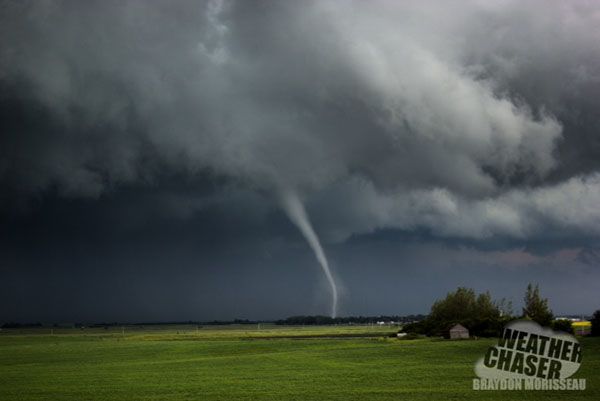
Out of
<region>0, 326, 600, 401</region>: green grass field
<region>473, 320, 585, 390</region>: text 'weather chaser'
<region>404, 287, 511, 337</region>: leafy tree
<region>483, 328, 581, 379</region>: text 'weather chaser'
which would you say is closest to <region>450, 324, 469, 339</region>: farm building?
<region>404, 287, 511, 337</region>: leafy tree

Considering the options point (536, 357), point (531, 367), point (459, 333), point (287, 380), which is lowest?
point (287, 380)

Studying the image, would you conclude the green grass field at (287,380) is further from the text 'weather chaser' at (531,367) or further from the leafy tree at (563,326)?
the leafy tree at (563,326)

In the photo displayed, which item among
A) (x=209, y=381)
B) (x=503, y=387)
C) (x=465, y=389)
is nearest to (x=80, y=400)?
(x=209, y=381)

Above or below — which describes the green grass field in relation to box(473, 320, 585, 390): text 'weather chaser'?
below

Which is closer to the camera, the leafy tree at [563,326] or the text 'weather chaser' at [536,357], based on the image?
the text 'weather chaser' at [536,357]

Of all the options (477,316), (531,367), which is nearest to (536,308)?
(477,316)

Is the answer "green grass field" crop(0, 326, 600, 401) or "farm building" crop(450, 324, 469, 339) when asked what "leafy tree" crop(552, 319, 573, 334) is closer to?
"farm building" crop(450, 324, 469, 339)

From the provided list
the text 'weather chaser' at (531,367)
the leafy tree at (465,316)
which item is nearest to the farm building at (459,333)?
the leafy tree at (465,316)

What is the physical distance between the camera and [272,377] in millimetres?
58406

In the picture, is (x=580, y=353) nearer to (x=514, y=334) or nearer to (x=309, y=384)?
(x=514, y=334)

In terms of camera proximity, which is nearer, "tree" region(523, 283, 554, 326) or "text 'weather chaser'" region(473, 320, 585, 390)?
"text 'weather chaser'" region(473, 320, 585, 390)

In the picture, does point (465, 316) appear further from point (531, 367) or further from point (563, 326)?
point (531, 367)

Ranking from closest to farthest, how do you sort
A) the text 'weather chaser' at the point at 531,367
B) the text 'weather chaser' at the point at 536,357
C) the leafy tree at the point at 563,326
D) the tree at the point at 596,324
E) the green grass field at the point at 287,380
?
1. the green grass field at the point at 287,380
2. the text 'weather chaser' at the point at 531,367
3. the text 'weather chaser' at the point at 536,357
4. the tree at the point at 596,324
5. the leafy tree at the point at 563,326

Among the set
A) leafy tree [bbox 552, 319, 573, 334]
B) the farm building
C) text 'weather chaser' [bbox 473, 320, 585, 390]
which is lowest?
text 'weather chaser' [bbox 473, 320, 585, 390]
